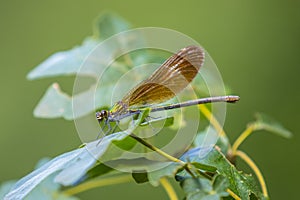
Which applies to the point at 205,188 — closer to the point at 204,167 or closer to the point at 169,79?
the point at 204,167

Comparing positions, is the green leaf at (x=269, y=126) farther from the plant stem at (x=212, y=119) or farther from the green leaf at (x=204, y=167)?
the green leaf at (x=204, y=167)

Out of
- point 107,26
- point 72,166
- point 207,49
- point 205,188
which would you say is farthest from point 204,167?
point 207,49

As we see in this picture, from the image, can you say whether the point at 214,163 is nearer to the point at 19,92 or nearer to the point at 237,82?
the point at 237,82

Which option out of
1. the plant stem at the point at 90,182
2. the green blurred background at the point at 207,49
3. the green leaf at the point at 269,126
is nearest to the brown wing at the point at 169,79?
the plant stem at the point at 90,182

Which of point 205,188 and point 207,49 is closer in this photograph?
point 205,188

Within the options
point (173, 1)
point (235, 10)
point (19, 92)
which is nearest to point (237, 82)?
point (235, 10)
